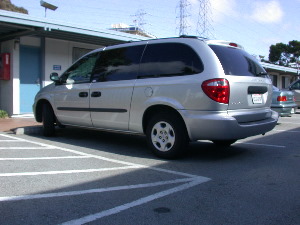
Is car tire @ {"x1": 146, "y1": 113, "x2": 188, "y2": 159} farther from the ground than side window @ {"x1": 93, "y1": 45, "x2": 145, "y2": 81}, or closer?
closer

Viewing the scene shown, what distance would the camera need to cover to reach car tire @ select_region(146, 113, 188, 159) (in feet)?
17.7

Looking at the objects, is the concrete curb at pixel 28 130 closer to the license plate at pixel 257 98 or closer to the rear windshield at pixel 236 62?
the rear windshield at pixel 236 62

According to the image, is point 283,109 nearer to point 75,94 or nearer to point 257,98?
point 257,98

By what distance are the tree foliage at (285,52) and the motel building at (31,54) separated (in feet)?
149

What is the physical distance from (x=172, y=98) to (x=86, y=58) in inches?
103

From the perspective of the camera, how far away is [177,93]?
210 inches

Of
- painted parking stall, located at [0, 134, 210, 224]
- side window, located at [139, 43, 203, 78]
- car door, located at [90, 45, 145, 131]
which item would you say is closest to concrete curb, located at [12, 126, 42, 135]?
painted parking stall, located at [0, 134, 210, 224]

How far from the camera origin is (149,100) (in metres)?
5.66

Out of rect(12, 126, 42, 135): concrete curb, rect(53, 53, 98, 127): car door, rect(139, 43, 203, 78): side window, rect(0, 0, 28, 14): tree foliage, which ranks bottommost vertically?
rect(12, 126, 42, 135): concrete curb

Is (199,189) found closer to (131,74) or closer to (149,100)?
(149,100)

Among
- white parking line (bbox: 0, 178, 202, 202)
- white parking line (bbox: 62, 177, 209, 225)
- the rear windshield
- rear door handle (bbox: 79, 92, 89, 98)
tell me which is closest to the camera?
white parking line (bbox: 62, 177, 209, 225)

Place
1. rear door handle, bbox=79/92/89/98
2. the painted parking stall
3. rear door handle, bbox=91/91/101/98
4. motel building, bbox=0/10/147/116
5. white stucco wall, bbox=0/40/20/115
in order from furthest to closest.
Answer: white stucco wall, bbox=0/40/20/115 → motel building, bbox=0/10/147/116 → rear door handle, bbox=79/92/89/98 → rear door handle, bbox=91/91/101/98 → the painted parking stall

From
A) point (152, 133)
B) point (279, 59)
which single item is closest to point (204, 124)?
point (152, 133)

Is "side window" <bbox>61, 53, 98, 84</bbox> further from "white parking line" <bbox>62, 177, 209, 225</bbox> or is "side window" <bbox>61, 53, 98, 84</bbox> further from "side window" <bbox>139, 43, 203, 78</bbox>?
"white parking line" <bbox>62, 177, 209, 225</bbox>
